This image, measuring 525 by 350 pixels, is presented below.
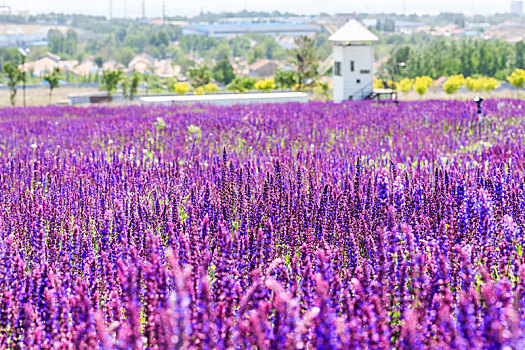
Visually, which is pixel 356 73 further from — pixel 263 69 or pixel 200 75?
pixel 263 69

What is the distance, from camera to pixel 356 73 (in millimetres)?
31172

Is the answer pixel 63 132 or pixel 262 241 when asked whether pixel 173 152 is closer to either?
pixel 63 132

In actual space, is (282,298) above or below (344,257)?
above

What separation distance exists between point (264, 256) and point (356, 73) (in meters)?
28.3

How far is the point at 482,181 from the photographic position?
224 inches

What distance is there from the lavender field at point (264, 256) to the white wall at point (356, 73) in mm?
20528

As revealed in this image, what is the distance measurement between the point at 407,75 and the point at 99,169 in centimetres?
7714

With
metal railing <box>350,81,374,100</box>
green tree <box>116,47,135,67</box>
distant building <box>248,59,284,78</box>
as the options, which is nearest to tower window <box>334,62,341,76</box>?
metal railing <box>350,81,374,100</box>

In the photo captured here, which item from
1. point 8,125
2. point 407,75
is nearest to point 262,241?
point 8,125

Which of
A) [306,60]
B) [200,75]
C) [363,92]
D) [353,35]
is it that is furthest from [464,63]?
[363,92]

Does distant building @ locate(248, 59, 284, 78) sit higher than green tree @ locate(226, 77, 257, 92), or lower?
higher

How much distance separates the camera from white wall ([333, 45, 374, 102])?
102 ft

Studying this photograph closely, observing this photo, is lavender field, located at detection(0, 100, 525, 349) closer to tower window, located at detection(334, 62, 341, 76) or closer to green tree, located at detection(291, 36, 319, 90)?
tower window, located at detection(334, 62, 341, 76)

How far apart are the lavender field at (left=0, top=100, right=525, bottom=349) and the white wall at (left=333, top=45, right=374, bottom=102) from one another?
2053 centimetres
